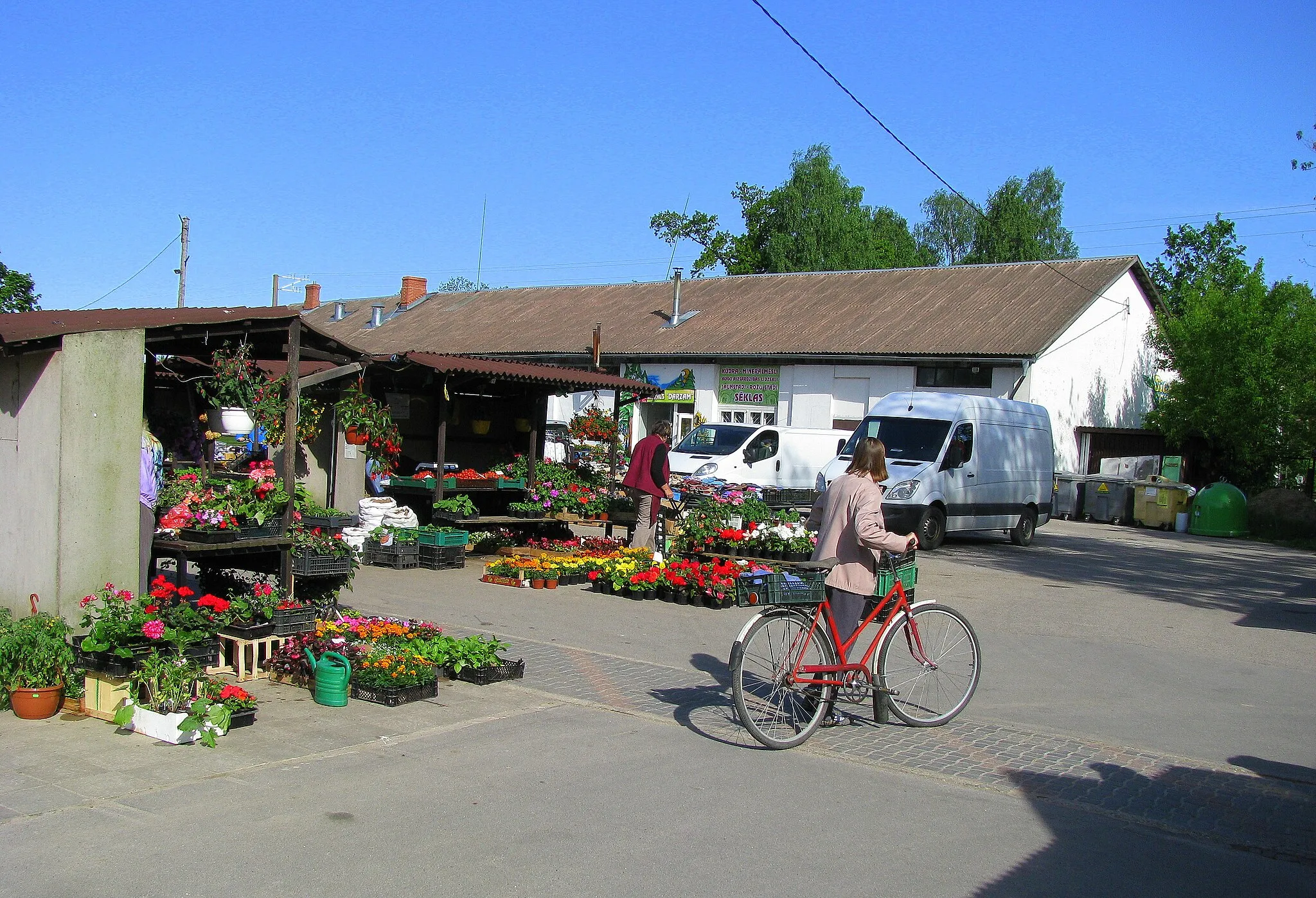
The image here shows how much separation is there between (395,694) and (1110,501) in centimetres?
2573

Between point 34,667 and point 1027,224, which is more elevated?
point 1027,224

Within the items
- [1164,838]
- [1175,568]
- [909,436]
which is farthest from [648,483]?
[1175,568]

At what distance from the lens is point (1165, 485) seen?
28.2 meters

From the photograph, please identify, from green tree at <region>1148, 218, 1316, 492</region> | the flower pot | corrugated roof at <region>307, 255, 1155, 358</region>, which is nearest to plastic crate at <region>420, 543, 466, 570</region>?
the flower pot

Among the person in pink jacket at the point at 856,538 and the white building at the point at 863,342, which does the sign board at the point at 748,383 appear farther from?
the person in pink jacket at the point at 856,538

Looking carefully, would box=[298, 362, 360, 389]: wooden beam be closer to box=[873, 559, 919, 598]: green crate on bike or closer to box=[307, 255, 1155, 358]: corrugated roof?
box=[873, 559, 919, 598]: green crate on bike

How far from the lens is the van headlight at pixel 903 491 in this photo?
60.3 ft

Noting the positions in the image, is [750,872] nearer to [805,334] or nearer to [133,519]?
[133,519]

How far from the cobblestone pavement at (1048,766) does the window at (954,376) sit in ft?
77.2

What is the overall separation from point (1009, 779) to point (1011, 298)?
28492 millimetres

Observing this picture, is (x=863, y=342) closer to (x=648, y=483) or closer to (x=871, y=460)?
(x=648, y=483)

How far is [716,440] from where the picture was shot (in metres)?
24.5

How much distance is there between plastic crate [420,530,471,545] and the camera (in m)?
14.2

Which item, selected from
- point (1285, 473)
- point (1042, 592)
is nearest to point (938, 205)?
point (1285, 473)
